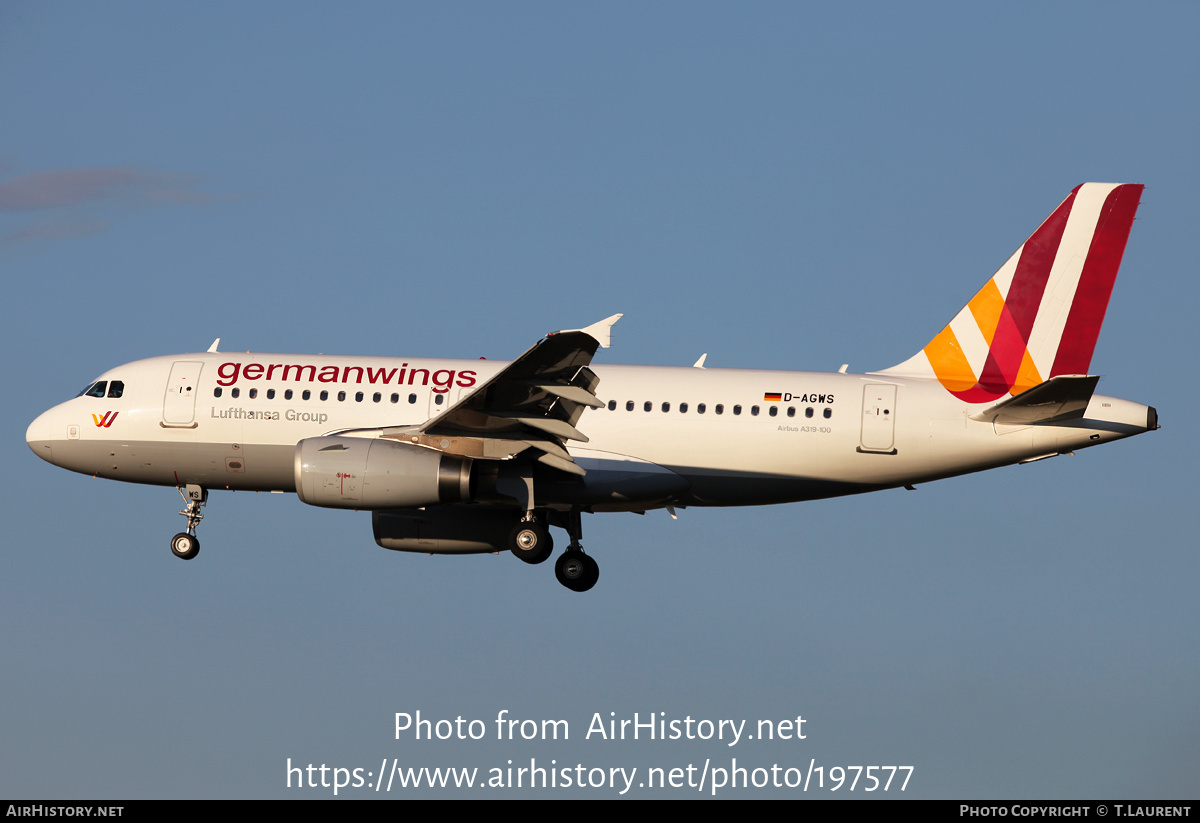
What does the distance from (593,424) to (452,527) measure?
5.08m

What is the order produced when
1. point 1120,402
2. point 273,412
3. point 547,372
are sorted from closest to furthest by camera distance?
point 547,372, point 1120,402, point 273,412

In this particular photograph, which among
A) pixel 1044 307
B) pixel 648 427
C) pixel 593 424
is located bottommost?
pixel 648 427

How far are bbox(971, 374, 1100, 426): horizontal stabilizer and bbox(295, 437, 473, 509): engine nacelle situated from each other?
11.6 meters

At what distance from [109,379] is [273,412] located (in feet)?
16.1

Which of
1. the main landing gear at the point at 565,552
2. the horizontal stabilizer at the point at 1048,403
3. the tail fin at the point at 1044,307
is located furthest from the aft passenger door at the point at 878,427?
the main landing gear at the point at 565,552

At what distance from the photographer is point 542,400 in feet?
99.8

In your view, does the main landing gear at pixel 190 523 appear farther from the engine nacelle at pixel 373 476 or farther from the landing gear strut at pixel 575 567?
the landing gear strut at pixel 575 567

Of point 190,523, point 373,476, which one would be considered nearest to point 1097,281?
point 373,476

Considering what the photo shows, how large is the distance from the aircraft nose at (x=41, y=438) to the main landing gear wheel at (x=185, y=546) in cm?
386

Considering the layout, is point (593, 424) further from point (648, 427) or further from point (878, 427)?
point (878, 427)

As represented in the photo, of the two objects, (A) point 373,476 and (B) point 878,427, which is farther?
(B) point 878,427

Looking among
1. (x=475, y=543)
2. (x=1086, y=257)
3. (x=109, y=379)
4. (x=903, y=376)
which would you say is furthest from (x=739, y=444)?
(x=109, y=379)

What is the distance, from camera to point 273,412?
3375 cm

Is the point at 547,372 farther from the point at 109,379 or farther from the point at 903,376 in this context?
the point at 109,379
